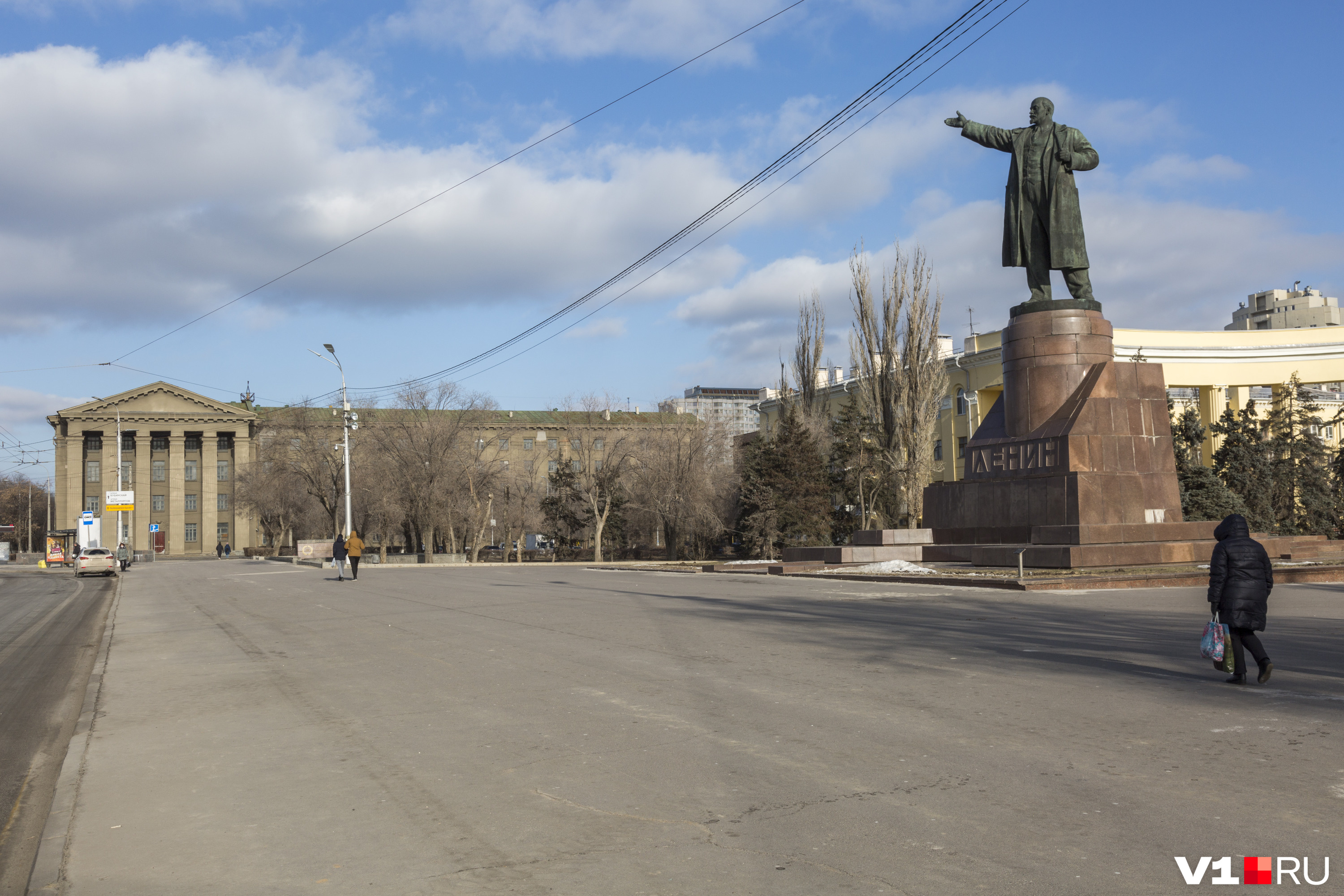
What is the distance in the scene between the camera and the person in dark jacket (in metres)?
8.53

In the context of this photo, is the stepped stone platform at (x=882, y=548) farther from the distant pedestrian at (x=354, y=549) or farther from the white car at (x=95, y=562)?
the white car at (x=95, y=562)

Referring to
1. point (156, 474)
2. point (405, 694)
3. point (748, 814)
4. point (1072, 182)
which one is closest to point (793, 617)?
point (405, 694)

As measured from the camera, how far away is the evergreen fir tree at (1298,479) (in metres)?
43.8

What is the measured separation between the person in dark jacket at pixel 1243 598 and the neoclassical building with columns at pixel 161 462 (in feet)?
343

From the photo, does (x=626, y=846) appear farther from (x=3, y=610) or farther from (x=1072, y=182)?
(x=3, y=610)

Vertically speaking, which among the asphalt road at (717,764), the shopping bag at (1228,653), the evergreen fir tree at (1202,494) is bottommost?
the asphalt road at (717,764)

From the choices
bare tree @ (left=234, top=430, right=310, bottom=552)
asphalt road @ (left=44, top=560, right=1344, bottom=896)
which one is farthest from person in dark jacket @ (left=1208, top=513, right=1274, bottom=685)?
bare tree @ (left=234, top=430, right=310, bottom=552)

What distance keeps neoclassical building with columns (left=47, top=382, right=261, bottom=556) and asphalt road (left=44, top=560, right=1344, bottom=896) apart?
101 metres

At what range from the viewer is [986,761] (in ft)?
19.9

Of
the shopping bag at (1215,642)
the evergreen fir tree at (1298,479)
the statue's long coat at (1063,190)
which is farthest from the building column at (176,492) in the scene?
the shopping bag at (1215,642)

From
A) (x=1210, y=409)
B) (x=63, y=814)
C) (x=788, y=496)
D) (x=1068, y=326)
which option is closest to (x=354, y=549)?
(x=788, y=496)

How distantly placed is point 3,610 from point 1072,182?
26525mm

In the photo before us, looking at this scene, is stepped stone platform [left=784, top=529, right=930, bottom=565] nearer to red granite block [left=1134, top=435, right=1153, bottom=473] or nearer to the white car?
red granite block [left=1134, top=435, right=1153, bottom=473]

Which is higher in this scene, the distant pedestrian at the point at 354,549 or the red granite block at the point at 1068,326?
the red granite block at the point at 1068,326
